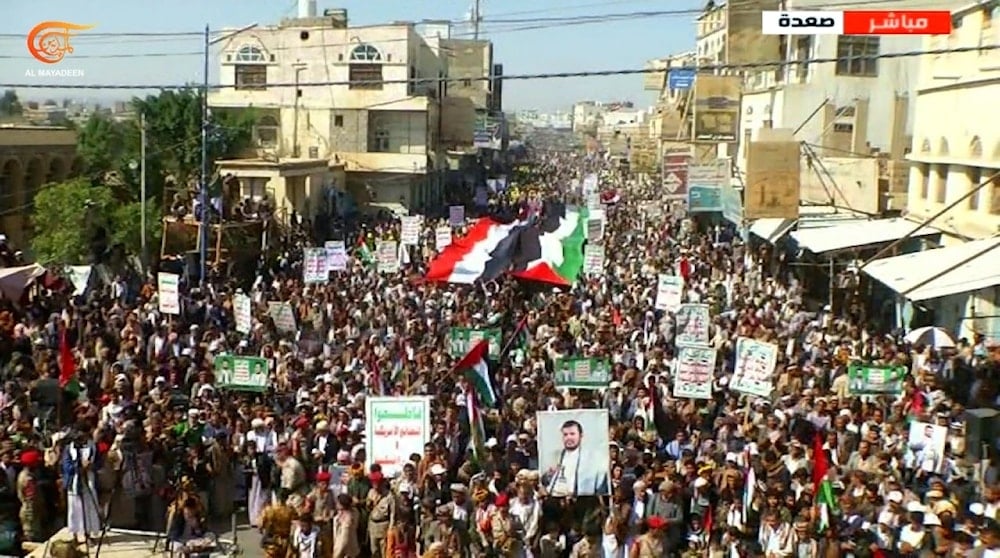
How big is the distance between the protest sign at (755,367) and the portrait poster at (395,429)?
14.2ft

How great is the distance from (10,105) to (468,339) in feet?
149

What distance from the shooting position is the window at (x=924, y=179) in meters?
23.2

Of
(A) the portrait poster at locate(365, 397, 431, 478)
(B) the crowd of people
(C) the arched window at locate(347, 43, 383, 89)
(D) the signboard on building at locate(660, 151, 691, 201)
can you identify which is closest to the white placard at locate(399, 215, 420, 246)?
(B) the crowd of people

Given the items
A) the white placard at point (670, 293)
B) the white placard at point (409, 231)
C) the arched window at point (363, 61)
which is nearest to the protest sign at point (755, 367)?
the white placard at point (670, 293)

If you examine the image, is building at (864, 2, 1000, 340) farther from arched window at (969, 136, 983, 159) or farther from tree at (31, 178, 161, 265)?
tree at (31, 178, 161, 265)

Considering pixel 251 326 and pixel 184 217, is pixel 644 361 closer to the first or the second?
pixel 251 326

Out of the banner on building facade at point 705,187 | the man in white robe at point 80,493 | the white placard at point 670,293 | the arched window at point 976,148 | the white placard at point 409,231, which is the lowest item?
the man in white robe at point 80,493

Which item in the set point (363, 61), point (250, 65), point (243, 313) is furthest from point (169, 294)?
point (250, 65)

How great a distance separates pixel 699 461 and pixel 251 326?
7.96m

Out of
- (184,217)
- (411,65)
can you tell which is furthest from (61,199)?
(411,65)

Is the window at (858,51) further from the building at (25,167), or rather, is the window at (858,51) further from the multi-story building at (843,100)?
the building at (25,167)

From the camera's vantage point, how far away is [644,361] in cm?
1597

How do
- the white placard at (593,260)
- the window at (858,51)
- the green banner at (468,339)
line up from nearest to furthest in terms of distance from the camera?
the green banner at (468,339) → the white placard at (593,260) → the window at (858,51)

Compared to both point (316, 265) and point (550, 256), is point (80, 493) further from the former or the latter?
point (316, 265)
